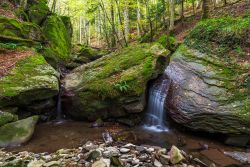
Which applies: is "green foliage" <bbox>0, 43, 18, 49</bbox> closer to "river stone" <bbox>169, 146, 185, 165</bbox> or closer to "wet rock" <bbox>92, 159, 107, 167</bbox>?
"wet rock" <bbox>92, 159, 107, 167</bbox>

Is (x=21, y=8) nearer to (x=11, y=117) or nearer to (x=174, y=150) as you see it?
(x=11, y=117)

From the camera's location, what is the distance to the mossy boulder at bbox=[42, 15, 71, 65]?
13863mm

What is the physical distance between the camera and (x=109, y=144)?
7.89 metres

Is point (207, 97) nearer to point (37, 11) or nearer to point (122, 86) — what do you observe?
point (122, 86)

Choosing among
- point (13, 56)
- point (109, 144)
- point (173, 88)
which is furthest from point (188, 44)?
point (13, 56)

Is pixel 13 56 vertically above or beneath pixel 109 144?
above

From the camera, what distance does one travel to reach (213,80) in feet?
33.2

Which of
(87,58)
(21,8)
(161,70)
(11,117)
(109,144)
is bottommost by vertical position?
(109,144)

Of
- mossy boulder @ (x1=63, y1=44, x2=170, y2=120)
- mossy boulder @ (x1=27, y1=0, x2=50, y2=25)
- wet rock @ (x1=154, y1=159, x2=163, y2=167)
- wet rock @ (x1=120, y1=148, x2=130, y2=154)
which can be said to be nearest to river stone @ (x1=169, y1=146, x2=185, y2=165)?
wet rock @ (x1=154, y1=159, x2=163, y2=167)

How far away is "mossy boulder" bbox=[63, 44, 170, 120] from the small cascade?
0.51 metres

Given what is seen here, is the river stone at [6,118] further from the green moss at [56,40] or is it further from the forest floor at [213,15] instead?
the forest floor at [213,15]

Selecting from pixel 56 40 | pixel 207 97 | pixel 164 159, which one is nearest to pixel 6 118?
pixel 164 159

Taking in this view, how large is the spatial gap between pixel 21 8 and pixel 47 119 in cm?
825

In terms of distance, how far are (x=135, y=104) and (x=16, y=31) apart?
23.2 feet
